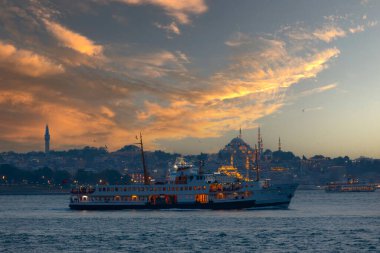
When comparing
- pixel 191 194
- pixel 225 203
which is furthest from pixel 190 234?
pixel 225 203

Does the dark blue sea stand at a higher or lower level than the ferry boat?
lower

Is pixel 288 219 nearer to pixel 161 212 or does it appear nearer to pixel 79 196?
pixel 161 212

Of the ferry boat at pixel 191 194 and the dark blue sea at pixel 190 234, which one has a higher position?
the ferry boat at pixel 191 194

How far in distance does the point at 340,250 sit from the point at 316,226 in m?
23.0

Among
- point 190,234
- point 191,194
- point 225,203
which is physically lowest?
point 190,234

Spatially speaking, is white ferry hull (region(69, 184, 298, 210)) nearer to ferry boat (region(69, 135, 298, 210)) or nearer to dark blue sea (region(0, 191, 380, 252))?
ferry boat (region(69, 135, 298, 210))

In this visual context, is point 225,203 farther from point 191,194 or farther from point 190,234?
point 190,234

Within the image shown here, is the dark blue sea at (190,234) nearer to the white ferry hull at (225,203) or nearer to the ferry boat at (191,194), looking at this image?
the white ferry hull at (225,203)

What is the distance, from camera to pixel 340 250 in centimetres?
5391

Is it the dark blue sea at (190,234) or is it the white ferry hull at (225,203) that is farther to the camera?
the white ferry hull at (225,203)

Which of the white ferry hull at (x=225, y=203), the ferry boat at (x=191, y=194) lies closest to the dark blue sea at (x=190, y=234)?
the white ferry hull at (x=225, y=203)

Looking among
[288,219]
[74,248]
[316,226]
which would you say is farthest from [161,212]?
[74,248]

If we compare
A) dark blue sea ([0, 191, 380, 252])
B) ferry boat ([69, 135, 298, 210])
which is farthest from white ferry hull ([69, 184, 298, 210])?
dark blue sea ([0, 191, 380, 252])

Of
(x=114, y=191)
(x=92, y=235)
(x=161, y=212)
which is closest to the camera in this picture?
(x=92, y=235)
